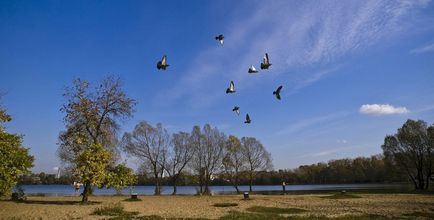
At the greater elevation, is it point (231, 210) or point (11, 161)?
point (11, 161)

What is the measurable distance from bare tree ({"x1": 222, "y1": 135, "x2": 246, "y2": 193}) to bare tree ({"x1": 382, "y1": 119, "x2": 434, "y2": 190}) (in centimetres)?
3111

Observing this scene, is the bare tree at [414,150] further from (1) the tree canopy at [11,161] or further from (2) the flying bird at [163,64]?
(1) the tree canopy at [11,161]

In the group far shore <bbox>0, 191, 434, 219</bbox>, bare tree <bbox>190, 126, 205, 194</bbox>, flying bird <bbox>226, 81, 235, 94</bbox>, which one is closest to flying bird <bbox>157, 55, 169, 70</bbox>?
flying bird <bbox>226, 81, 235, 94</bbox>

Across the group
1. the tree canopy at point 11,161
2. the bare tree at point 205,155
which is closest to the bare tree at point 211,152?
the bare tree at point 205,155

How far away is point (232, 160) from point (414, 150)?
3611cm

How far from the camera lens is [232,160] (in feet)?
259

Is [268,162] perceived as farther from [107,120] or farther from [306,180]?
[306,180]

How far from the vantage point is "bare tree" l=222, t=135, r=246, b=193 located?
256 ft

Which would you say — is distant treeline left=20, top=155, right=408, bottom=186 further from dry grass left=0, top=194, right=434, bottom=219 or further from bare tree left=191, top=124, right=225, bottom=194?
dry grass left=0, top=194, right=434, bottom=219

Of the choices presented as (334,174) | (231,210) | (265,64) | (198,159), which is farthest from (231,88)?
(334,174)

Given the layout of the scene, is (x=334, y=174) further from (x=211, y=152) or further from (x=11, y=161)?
(x=11, y=161)

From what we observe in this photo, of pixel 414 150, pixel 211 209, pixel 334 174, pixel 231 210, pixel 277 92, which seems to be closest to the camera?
pixel 277 92

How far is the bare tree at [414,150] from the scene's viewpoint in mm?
63094

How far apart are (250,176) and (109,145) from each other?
A: 46.3m
